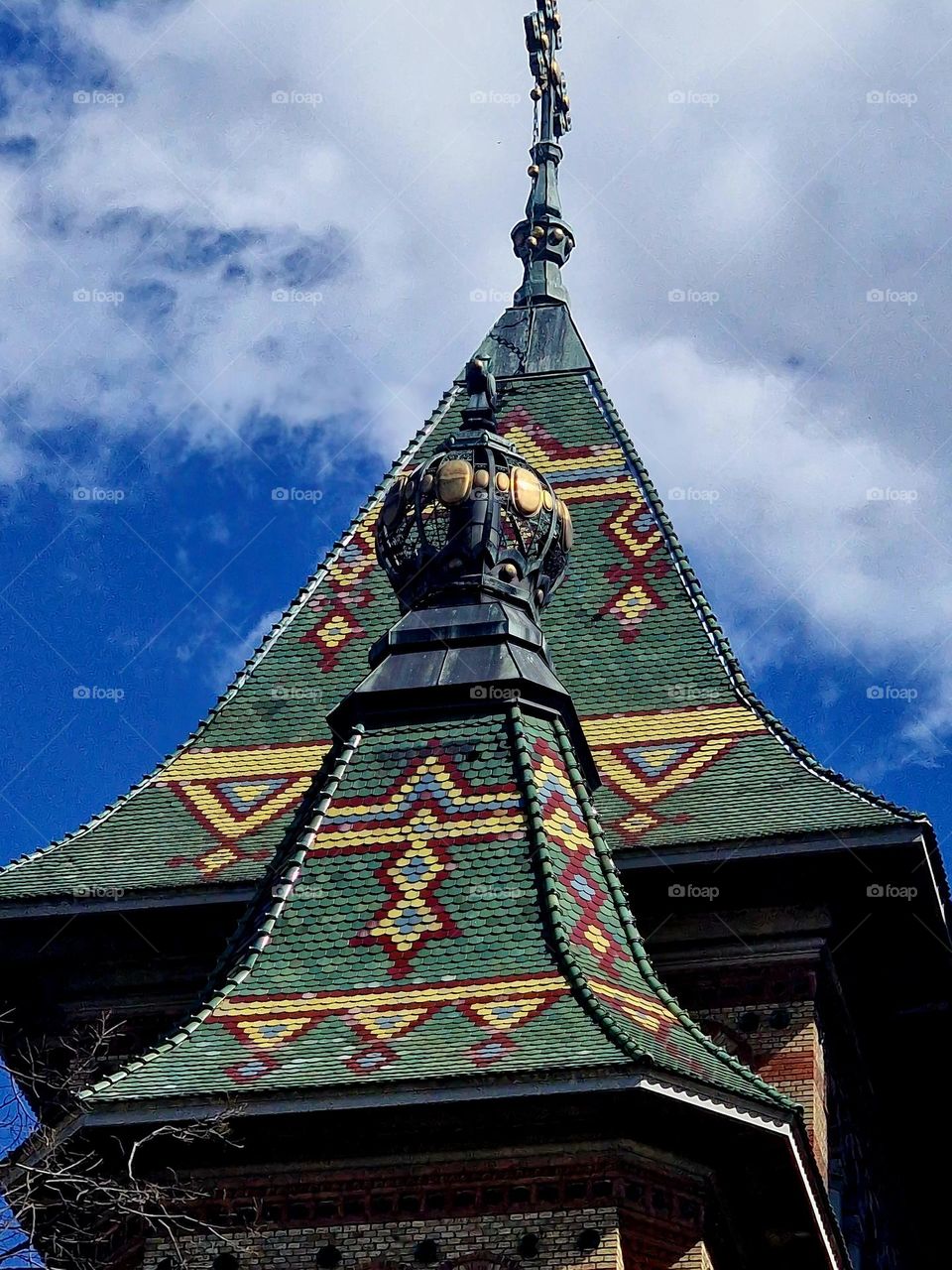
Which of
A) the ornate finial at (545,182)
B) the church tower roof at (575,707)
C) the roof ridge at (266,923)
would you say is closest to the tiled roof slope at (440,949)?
the roof ridge at (266,923)

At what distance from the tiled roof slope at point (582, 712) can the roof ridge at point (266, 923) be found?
55.2 inches

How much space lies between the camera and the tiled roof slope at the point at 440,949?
18.4 meters

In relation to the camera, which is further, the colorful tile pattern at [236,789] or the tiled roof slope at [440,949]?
the colorful tile pattern at [236,789]

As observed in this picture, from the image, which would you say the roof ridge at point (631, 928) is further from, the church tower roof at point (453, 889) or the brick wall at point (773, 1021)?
the brick wall at point (773, 1021)

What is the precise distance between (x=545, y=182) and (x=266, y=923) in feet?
37.3

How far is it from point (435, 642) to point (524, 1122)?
15.2 ft

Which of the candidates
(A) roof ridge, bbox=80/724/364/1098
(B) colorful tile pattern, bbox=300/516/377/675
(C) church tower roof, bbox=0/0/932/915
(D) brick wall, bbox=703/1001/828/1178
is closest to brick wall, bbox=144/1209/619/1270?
(A) roof ridge, bbox=80/724/364/1098

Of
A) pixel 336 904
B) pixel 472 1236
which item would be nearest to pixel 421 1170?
pixel 472 1236

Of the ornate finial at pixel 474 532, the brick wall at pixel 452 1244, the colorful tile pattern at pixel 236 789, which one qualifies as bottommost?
the brick wall at pixel 452 1244

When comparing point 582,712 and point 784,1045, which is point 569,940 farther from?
point 582,712

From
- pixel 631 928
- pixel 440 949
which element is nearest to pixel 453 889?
pixel 440 949

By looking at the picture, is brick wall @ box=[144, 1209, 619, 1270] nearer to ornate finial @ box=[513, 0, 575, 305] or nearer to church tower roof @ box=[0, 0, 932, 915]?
church tower roof @ box=[0, 0, 932, 915]

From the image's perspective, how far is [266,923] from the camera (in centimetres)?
2005

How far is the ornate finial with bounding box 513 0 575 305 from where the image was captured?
29.1m
